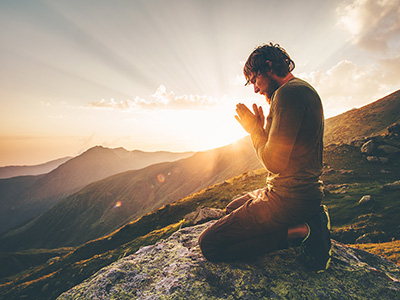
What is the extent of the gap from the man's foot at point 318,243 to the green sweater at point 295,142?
65cm

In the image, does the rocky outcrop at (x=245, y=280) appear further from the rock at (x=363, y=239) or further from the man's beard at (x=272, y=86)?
the rock at (x=363, y=239)

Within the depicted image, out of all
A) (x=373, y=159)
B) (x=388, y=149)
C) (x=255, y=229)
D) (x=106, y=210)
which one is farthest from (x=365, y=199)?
(x=106, y=210)

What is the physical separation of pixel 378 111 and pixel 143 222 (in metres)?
125

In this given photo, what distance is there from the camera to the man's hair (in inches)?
148

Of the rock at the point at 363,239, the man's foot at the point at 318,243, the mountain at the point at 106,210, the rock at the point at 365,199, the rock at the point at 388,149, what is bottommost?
the mountain at the point at 106,210

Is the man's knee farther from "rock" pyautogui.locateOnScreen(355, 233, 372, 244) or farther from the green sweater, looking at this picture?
"rock" pyautogui.locateOnScreen(355, 233, 372, 244)

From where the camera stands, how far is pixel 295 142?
11.2 ft

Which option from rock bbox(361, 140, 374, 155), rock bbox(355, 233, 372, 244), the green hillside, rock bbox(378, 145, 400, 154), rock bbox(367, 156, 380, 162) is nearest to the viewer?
rock bbox(355, 233, 372, 244)

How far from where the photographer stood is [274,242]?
158 inches

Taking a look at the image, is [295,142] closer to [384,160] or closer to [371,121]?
[384,160]

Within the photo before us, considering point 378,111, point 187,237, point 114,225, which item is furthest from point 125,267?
point 114,225

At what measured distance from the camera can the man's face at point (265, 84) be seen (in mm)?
3865

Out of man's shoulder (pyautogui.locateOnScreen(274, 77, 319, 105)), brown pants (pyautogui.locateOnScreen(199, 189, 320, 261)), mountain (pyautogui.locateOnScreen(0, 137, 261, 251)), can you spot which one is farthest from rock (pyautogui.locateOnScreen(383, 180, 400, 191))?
mountain (pyautogui.locateOnScreen(0, 137, 261, 251))

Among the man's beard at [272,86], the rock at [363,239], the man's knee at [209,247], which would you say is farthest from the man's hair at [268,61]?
the rock at [363,239]
